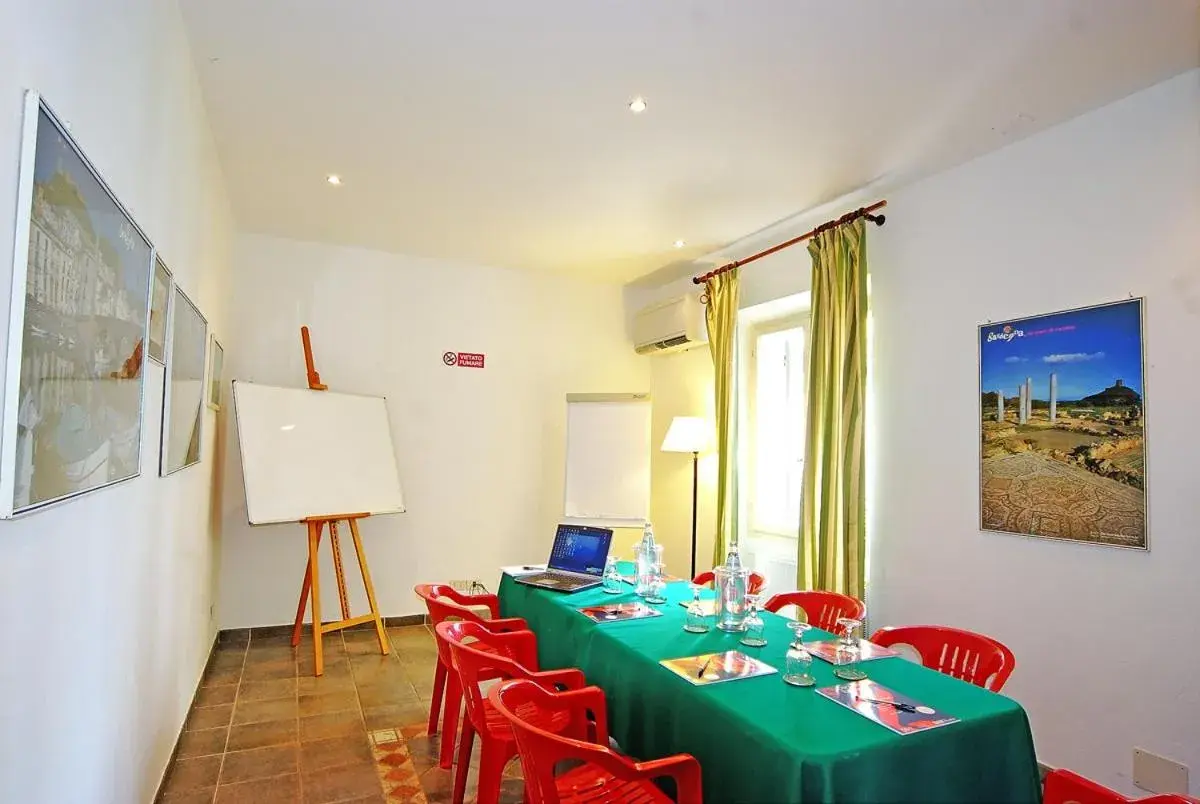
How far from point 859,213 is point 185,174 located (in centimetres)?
332

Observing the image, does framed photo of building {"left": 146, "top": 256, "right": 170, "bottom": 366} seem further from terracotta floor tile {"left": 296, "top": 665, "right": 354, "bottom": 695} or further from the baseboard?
terracotta floor tile {"left": 296, "top": 665, "right": 354, "bottom": 695}

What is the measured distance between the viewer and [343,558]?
16.8 feet

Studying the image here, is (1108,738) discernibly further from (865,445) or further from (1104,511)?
(865,445)

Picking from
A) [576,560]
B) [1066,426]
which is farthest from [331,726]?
[1066,426]

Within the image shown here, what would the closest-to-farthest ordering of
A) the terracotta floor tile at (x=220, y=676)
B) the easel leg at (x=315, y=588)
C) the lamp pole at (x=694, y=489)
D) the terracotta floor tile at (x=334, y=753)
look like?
the terracotta floor tile at (x=334, y=753)
the terracotta floor tile at (x=220, y=676)
the easel leg at (x=315, y=588)
the lamp pole at (x=694, y=489)

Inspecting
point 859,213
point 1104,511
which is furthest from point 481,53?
point 1104,511

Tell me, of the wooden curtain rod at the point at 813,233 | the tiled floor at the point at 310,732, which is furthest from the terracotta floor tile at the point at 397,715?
the wooden curtain rod at the point at 813,233

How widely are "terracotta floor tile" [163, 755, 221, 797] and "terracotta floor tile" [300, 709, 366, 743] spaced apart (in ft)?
1.26

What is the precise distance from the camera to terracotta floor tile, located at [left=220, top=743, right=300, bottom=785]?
2879 mm

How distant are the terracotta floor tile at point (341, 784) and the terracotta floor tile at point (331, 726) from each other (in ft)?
1.20

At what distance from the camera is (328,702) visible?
3697mm

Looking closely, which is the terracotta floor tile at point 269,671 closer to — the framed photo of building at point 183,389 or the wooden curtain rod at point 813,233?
the framed photo of building at point 183,389

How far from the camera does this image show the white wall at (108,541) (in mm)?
1219

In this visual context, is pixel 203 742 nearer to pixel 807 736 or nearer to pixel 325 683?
pixel 325 683
